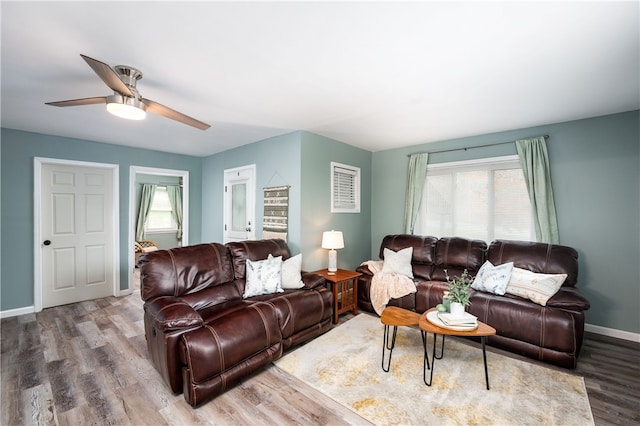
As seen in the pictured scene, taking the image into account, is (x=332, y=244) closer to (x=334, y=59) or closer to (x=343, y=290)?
(x=343, y=290)

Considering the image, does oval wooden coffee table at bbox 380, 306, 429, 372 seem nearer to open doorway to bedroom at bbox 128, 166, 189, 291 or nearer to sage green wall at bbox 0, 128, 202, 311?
sage green wall at bbox 0, 128, 202, 311

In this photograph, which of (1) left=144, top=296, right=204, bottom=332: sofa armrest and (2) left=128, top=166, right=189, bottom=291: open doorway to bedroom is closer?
(1) left=144, top=296, right=204, bottom=332: sofa armrest

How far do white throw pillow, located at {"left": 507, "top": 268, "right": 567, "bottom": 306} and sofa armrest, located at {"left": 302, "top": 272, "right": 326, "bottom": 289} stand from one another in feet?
6.71

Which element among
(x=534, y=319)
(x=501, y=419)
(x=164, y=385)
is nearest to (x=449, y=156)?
(x=534, y=319)

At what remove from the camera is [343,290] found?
3691 mm

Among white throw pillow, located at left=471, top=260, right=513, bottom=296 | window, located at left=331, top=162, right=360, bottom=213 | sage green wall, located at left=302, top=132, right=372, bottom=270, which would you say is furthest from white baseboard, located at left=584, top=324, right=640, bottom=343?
window, located at left=331, top=162, right=360, bottom=213

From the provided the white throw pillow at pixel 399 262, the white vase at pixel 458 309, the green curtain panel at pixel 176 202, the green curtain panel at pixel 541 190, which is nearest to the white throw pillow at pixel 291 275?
the white throw pillow at pixel 399 262

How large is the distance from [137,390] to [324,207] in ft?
9.43

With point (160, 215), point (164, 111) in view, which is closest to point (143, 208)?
point (160, 215)

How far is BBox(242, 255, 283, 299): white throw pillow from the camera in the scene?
296 cm

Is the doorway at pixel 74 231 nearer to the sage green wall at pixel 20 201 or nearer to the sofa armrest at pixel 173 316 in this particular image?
the sage green wall at pixel 20 201

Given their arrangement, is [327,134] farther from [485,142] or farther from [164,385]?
[164,385]

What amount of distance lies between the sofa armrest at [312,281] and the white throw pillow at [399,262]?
959mm

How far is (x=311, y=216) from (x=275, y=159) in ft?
3.32
